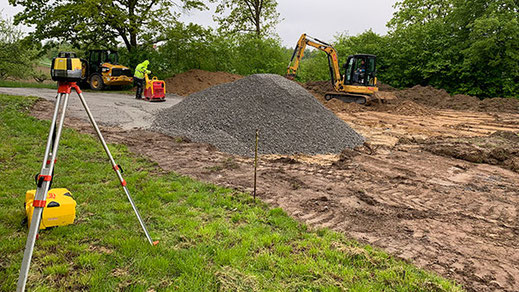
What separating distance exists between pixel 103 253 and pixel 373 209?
3600 millimetres

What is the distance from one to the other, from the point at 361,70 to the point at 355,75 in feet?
1.37

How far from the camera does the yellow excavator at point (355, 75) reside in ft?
57.4

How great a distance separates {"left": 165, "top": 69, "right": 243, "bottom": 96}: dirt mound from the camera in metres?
20.5

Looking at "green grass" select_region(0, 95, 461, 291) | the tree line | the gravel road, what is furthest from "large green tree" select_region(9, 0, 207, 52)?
"green grass" select_region(0, 95, 461, 291)

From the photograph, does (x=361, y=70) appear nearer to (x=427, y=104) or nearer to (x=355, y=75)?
(x=355, y=75)

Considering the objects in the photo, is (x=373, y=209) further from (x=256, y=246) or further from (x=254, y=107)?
(x=254, y=107)

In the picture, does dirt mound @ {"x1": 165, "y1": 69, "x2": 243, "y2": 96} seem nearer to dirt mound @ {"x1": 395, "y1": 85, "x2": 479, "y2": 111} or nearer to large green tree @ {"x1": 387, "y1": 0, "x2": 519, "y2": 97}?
dirt mound @ {"x1": 395, "y1": 85, "x2": 479, "y2": 111}

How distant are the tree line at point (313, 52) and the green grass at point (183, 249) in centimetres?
1652

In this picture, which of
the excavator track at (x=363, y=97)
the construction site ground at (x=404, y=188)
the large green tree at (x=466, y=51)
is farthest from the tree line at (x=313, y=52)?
the construction site ground at (x=404, y=188)

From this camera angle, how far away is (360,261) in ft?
10.7

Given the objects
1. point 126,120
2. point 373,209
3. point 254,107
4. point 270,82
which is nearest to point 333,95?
point 270,82

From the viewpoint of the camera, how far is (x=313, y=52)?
25125 millimetres

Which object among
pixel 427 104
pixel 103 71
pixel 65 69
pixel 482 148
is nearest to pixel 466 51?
pixel 427 104

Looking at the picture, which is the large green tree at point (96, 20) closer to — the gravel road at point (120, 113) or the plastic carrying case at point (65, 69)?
the gravel road at point (120, 113)
